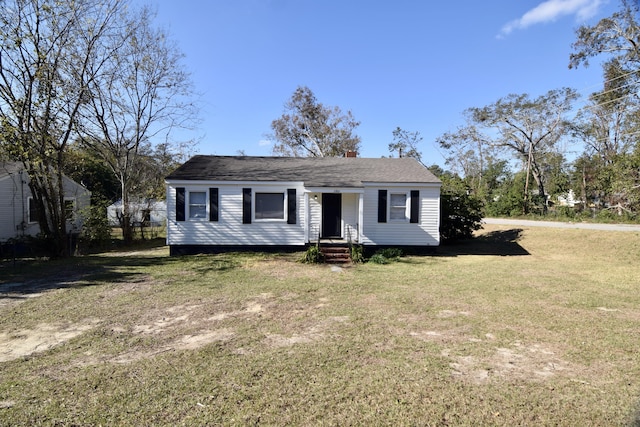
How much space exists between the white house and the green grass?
3.78 m

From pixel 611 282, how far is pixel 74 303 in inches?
489

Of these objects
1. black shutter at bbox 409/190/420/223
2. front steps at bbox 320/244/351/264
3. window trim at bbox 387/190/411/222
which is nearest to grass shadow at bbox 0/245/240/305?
front steps at bbox 320/244/351/264

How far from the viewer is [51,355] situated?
423 centimetres

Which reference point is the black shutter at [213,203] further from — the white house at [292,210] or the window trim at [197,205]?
the window trim at [197,205]

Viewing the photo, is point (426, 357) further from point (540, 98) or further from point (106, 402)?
point (540, 98)

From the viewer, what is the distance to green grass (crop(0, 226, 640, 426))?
3076mm

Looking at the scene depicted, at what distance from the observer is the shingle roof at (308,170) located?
502 inches

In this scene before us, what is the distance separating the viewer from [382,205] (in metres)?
12.9

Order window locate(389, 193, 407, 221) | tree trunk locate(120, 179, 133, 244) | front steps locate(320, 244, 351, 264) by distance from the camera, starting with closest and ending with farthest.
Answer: front steps locate(320, 244, 351, 264) → window locate(389, 193, 407, 221) → tree trunk locate(120, 179, 133, 244)

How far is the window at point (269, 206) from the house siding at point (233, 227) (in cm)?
23

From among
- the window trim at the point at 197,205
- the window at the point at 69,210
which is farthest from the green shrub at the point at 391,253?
the window at the point at 69,210

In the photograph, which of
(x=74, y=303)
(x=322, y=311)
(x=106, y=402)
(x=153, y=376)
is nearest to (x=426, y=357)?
(x=322, y=311)

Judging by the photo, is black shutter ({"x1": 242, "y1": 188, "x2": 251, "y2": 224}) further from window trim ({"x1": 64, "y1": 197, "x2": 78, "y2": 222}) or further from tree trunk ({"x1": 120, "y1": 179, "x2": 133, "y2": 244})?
tree trunk ({"x1": 120, "y1": 179, "x2": 133, "y2": 244})

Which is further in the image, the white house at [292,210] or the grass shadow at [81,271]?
the white house at [292,210]
